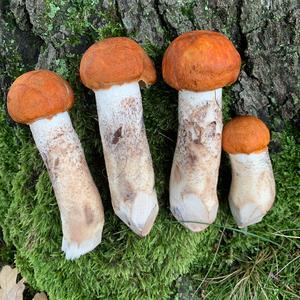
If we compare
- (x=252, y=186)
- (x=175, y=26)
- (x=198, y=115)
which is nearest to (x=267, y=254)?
(x=252, y=186)

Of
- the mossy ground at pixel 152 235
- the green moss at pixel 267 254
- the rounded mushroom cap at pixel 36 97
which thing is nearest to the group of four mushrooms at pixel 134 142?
the rounded mushroom cap at pixel 36 97

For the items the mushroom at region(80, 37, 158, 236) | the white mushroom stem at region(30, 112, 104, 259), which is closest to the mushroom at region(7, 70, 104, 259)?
the white mushroom stem at region(30, 112, 104, 259)

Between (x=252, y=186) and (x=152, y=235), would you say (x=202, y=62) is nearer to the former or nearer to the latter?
(x=252, y=186)

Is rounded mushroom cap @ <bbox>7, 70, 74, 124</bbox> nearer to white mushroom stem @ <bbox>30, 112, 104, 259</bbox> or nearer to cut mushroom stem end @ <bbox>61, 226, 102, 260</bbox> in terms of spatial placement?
white mushroom stem @ <bbox>30, 112, 104, 259</bbox>

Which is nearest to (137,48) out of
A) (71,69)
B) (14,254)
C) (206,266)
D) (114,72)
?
(114,72)

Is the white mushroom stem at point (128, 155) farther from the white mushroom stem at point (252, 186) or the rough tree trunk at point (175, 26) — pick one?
the white mushroom stem at point (252, 186)

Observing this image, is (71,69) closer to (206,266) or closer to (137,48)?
(137,48)
